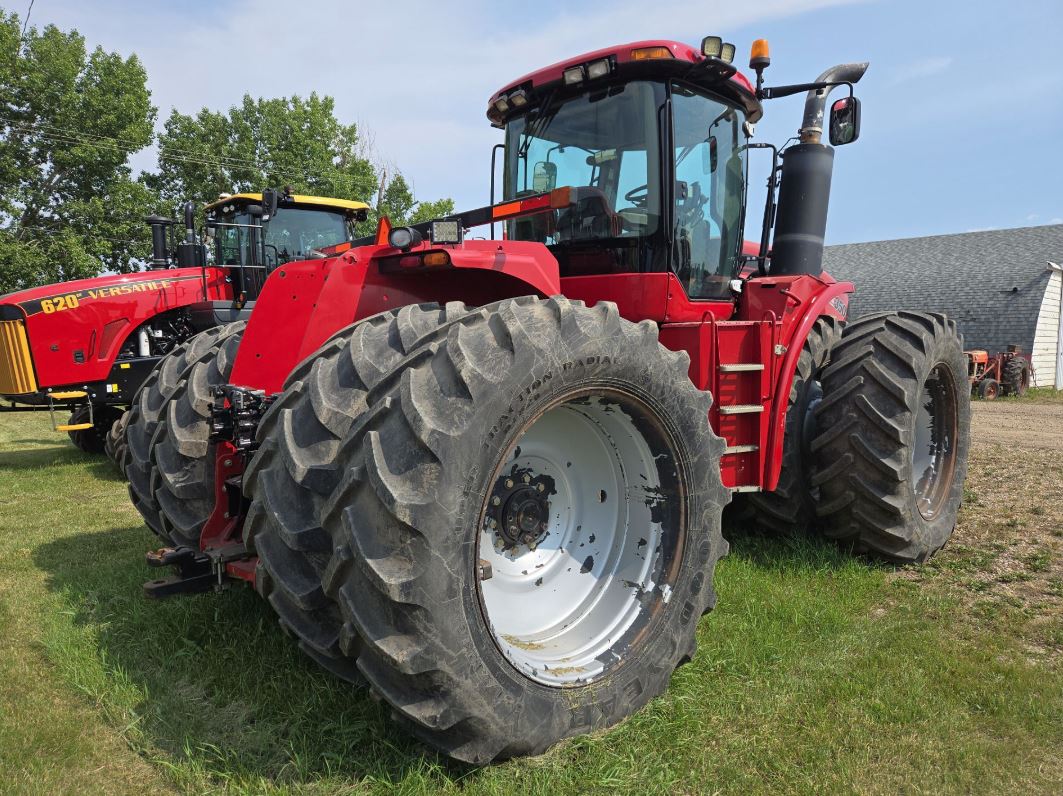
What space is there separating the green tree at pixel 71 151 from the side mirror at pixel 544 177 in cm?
2267

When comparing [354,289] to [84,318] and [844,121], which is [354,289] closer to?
[844,121]

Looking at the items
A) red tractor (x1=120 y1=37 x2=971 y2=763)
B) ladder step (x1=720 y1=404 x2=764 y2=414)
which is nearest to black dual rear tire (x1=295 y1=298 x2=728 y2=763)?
red tractor (x1=120 y1=37 x2=971 y2=763)

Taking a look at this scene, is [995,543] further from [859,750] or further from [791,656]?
[859,750]

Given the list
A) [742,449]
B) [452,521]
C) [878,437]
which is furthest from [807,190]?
[452,521]

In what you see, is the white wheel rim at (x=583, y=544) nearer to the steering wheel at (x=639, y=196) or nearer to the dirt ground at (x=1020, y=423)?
the steering wheel at (x=639, y=196)

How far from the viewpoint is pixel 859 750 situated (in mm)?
2570

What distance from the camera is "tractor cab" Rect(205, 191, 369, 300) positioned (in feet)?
30.8

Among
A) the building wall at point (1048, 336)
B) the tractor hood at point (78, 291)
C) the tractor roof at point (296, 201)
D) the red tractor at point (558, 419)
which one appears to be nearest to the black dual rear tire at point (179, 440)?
the red tractor at point (558, 419)

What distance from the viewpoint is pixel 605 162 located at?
12.7 ft

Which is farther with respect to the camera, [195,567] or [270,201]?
[270,201]

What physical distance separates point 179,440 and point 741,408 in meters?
2.75

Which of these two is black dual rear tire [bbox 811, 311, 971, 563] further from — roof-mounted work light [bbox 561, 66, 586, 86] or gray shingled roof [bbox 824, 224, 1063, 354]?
gray shingled roof [bbox 824, 224, 1063, 354]

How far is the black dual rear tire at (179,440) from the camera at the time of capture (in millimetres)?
3346

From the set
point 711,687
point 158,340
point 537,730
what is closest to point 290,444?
point 537,730
